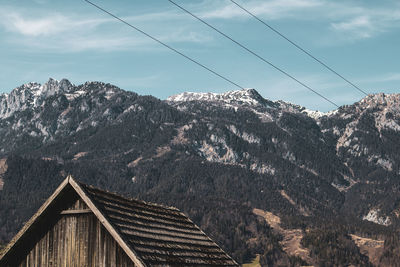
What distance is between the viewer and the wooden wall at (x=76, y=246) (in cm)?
2014

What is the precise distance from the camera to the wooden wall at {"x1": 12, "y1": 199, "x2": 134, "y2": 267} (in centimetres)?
2014

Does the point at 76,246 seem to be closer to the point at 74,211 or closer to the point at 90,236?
the point at 90,236

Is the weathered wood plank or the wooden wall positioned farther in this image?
the weathered wood plank

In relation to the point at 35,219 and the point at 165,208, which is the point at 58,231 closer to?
the point at 35,219

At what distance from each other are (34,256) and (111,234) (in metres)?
3.43

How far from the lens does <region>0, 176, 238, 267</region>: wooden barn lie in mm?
20141

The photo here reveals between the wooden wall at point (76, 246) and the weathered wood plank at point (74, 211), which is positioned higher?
the weathered wood plank at point (74, 211)

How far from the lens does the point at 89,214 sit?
68.7 ft

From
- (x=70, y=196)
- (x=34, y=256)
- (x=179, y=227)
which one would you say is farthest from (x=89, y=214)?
(x=179, y=227)

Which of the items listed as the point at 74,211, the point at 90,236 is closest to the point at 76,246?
the point at 90,236

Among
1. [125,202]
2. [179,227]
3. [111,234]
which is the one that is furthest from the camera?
[179,227]

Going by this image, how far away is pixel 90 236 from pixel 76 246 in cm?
64

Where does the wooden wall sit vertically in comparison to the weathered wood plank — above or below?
below

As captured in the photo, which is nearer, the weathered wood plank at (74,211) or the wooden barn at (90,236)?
the wooden barn at (90,236)
